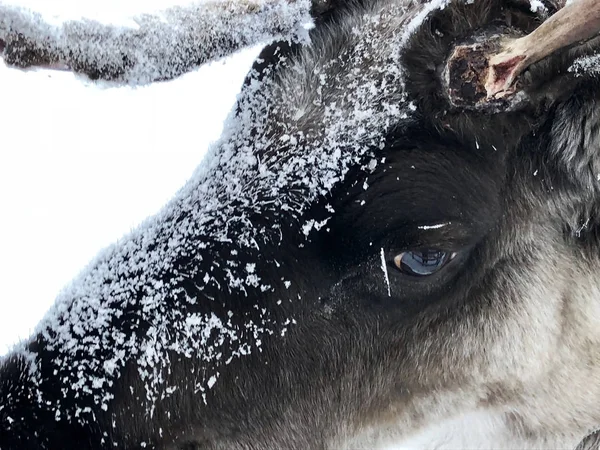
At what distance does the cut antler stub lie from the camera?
6.08ft

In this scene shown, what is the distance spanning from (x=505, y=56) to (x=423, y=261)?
0.66 metres

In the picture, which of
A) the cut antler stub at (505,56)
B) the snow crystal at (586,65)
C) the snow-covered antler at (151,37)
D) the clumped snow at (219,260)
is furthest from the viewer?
the snow-covered antler at (151,37)

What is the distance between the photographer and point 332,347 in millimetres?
2365

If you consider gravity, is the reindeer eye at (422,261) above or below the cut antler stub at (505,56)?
below

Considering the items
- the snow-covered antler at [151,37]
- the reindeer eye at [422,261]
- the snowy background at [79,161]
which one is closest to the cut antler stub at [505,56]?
the reindeer eye at [422,261]

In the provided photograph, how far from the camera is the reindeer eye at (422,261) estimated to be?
7.23 feet

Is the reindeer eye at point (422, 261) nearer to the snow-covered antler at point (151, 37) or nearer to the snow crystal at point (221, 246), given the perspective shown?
the snow crystal at point (221, 246)

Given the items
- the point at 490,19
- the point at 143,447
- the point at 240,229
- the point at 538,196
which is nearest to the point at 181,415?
the point at 143,447

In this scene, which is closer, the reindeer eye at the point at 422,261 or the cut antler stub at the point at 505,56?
the cut antler stub at the point at 505,56

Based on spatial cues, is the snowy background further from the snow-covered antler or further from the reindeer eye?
the reindeer eye

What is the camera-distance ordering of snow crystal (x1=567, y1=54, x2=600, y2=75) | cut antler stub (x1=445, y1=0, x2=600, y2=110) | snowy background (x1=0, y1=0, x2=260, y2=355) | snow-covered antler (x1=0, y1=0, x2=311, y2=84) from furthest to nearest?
snowy background (x1=0, y1=0, x2=260, y2=355), snow-covered antler (x1=0, y1=0, x2=311, y2=84), snow crystal (x1=567, y1=54, x2=600, y2=75), cut antler stub (x1=445, y1=0, x2=600, y2=110)

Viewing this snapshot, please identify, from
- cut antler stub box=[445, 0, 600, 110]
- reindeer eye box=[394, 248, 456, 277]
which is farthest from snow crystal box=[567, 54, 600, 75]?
reindeer eye box=[394, 248, 456, 277]

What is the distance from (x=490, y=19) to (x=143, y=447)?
1.77 meters

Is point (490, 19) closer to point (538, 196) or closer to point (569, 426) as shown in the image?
point (538, 196)
